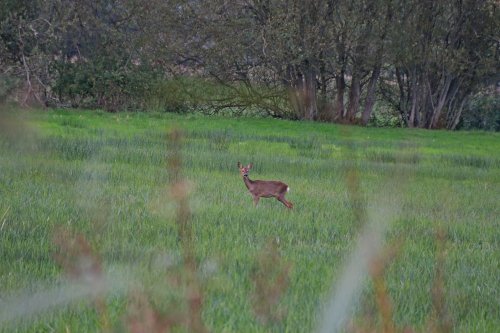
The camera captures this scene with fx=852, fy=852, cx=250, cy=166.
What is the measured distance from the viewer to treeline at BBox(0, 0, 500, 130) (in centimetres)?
2361

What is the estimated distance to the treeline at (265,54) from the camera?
23.6 meters

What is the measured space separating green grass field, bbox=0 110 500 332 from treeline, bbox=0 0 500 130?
10097 mm

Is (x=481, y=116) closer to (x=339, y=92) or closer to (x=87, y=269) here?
(x=339, y=92)

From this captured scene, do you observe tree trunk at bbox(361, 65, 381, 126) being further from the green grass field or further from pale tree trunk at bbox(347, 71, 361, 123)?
the green grass field

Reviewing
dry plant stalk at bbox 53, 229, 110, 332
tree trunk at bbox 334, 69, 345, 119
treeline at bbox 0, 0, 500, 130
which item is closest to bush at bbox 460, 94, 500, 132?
treeline at bbox 0, 0, 500, 130

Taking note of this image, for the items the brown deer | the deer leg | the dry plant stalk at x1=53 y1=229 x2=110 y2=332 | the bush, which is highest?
the dry plant stalk at x1=53 y1=229 x2=110 y2=332

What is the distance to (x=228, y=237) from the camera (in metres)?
6.03

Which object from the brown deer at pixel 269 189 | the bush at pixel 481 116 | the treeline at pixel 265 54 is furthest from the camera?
the bush at pixel 481 116

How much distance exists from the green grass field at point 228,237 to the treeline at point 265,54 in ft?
33.1

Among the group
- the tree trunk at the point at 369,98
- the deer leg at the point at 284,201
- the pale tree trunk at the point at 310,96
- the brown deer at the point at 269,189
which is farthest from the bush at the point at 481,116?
the brown deer at the point at 269,189

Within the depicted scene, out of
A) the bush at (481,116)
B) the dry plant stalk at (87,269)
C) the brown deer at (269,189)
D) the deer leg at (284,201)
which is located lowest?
the bush at (481,116)

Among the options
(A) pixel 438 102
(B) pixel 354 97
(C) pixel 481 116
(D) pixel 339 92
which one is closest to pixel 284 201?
(D) pixel 339 92

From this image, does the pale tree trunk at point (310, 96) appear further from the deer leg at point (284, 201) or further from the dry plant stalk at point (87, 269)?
the dry plant stalk at point (87, 269)

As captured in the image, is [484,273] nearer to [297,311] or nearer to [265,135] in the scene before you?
[297,311]
